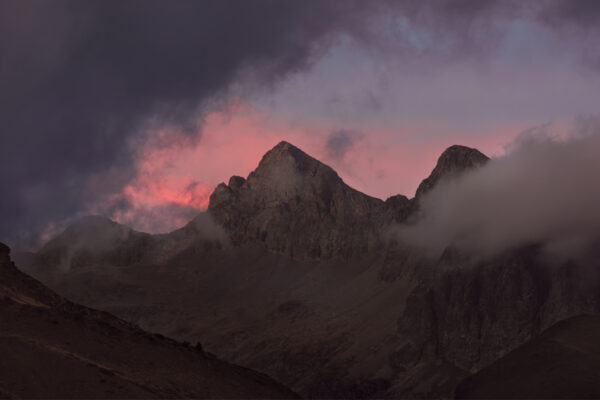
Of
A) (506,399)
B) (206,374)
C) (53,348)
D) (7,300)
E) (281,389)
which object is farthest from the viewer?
(506,399)

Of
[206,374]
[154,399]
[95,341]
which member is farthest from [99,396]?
[206,374]

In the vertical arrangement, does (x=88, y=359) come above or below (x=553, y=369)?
above

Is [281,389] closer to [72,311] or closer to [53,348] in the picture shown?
[72,311]

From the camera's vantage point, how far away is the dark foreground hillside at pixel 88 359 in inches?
2852

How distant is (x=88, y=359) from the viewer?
268ft

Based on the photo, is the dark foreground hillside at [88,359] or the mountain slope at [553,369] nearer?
the dark foreground hillside at [88,359]

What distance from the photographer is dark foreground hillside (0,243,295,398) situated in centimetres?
7244

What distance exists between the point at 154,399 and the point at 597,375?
257 ft

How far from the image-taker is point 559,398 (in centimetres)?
11256

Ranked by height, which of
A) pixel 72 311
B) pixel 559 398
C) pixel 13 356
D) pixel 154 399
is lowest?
pixel 559 398

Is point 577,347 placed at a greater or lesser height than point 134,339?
lesser

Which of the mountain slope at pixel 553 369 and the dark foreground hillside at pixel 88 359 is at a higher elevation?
the dark foreground hillside at pixel 88 359

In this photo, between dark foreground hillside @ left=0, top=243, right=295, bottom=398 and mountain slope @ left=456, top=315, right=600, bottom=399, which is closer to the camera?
dark foreground hillside @ left=0, top=243, right=295, bottom=398

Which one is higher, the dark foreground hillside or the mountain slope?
the dark foreground hillside
